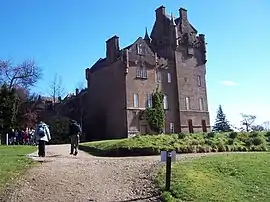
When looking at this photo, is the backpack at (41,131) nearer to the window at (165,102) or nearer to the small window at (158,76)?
the window at (165,102)

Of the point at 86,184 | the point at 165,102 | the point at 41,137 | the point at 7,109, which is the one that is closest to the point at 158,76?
the point at 165,102

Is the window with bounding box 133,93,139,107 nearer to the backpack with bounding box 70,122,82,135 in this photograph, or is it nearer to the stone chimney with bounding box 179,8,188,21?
the stone chimney with bounding box 179,8,188,21

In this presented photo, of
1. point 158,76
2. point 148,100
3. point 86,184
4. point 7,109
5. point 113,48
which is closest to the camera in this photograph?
point 86,184

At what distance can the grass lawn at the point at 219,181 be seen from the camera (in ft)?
36.0

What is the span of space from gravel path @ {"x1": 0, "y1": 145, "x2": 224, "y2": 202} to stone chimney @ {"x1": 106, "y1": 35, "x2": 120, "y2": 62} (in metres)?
39.2

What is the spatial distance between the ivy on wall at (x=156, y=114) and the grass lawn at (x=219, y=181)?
3492 cm

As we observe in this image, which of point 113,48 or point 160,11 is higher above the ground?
point 160,11

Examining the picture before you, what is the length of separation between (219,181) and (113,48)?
4250 cm

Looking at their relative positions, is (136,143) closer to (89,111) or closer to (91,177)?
(91,177)

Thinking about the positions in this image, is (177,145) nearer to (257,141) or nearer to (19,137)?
(257,141)

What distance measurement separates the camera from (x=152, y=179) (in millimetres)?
12602

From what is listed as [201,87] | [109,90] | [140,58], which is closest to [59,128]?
[109,90]

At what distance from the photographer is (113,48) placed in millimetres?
53719

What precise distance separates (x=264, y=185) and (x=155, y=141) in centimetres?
1284
